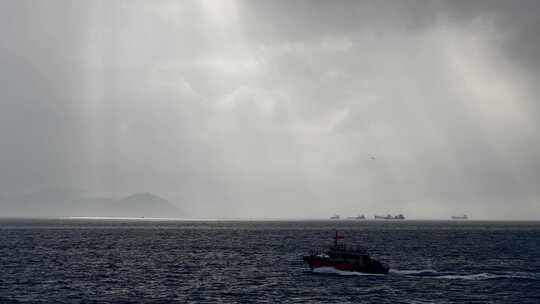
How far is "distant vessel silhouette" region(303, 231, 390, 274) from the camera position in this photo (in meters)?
107

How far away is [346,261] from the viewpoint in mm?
107875

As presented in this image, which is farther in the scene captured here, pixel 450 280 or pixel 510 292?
pixel 450 280

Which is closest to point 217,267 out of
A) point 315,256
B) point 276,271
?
point 276,271

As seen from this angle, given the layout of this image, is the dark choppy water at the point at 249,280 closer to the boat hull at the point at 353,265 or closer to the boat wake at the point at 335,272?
the boat wake at the point at 335,272

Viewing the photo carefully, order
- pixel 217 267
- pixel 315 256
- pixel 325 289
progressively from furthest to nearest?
pixel 217 267 → pixel 315 256 → pixel 325 289

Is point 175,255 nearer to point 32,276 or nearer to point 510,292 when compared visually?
point 32,276

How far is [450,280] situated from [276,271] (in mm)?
29940

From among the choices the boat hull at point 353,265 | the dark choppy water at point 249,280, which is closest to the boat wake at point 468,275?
the dark choppy water at point 249,280

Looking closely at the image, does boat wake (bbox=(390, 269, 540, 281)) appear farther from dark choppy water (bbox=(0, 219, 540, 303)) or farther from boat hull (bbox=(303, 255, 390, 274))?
boat hull (bbox=(303, 255, 390, 274))

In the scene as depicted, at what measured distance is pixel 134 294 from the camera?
276 feet

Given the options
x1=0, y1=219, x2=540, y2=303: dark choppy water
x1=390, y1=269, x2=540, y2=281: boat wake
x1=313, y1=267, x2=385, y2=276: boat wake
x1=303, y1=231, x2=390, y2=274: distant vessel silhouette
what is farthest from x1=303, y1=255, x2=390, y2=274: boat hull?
x1=390, y1=269, x2=540, y2=281: boat wake

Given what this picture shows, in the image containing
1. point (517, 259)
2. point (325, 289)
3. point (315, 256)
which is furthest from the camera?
point (517, 259)

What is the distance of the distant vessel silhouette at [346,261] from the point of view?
107000 millimetres

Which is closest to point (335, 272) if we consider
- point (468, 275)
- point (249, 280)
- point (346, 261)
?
point (346, 261)
